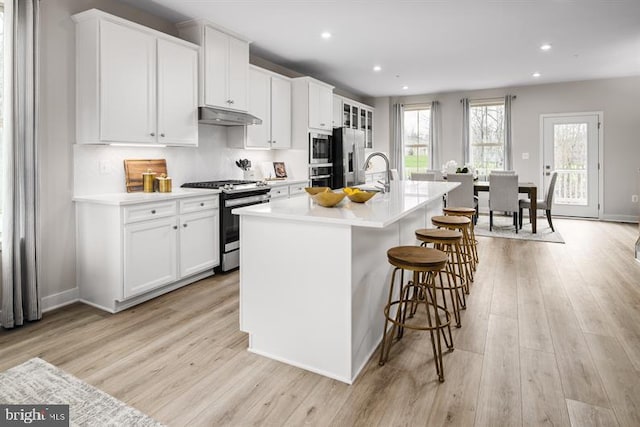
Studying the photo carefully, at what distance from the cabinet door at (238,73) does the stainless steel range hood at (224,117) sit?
104 millimetres

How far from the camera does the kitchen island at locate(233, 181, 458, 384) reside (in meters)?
2.08

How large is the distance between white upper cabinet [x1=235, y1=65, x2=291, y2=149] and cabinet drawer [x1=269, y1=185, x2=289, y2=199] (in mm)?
603

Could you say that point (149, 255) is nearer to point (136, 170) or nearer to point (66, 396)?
point (136, 170)

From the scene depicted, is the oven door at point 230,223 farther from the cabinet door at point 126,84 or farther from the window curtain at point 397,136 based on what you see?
the window curtain at point 397,136

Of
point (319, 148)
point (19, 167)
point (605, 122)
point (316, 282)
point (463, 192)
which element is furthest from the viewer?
point (605, 122)

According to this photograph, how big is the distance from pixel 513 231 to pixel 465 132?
2800 mm

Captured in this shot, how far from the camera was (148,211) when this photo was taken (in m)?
3.24

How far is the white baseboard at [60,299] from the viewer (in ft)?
10.2

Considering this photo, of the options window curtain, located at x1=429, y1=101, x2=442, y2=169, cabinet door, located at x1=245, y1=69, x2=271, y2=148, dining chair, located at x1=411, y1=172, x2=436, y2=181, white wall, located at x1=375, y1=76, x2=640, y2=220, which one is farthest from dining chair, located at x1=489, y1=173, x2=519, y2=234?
cabinet door, located at x1=245, y1=69, x2=271, y2=148

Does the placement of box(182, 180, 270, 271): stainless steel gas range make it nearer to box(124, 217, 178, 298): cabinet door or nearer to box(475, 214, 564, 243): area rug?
box(124, 217, 178, 298): cabinet door

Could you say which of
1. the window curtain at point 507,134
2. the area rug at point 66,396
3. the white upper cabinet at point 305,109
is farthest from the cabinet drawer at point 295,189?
the window curtain at point 507,134

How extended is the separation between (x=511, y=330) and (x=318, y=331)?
1428mm

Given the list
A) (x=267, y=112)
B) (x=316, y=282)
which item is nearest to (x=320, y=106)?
(x=267, y=112)

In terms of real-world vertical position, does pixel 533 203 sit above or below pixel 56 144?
below
